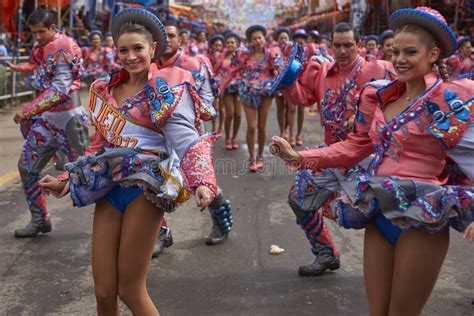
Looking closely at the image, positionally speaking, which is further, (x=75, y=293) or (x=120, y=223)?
(x=75, y=293)

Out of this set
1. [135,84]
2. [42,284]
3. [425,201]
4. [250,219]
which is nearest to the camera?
[425,201]

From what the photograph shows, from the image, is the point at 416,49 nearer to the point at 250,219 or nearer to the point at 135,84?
the point at 135,84

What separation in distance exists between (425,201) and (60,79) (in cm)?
379

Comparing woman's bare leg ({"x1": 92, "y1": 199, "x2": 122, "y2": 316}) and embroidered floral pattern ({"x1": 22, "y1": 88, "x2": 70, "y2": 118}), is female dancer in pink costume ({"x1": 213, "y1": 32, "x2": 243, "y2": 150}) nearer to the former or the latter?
embroidered floral pattern ({"x1": 22, "y1": 88, "x2": 70, "y2": 118})

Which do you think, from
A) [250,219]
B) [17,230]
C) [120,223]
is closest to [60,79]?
[17,230]

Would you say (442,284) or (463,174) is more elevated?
(463,174)

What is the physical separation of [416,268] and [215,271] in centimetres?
260

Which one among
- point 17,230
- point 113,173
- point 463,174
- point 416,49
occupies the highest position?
point 416,49

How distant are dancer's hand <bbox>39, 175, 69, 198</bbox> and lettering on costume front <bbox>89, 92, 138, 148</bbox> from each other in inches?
13.2

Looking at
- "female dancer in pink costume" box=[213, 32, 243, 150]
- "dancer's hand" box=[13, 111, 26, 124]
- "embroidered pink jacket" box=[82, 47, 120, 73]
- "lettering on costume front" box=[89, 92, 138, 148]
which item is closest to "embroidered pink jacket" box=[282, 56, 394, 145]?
"lettering on costume front" box=[89, 92, 138, 148]

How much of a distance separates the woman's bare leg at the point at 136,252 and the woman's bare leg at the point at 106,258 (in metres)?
0.04

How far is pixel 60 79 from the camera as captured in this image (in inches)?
226

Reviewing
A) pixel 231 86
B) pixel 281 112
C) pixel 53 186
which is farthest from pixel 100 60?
pixel 53 186

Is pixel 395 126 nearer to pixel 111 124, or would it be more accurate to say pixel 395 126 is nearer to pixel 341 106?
pixel 111 124
